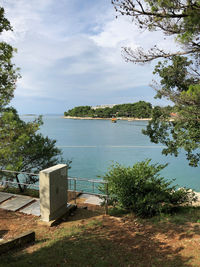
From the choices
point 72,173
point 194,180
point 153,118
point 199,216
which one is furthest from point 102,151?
point 199,216

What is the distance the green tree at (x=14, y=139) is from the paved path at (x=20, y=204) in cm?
150

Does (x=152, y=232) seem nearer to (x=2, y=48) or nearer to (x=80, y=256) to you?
(x=80, y=256)

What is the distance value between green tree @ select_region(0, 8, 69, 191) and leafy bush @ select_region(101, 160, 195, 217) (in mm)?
3631

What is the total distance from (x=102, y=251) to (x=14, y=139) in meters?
5.57

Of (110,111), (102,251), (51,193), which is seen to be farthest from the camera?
(110,111)

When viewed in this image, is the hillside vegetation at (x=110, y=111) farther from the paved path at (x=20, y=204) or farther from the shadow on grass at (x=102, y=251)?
the shadow on grass at (x=102, y=251)

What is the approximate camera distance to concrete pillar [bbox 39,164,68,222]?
4277mm

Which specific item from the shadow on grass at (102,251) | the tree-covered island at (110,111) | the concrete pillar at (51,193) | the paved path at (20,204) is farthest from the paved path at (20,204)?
the tree-covered island at (110,111)

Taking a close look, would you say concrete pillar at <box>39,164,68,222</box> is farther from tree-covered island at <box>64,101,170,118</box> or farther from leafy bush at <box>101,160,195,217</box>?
tree-covered island at <box>64,101,170,118</box>

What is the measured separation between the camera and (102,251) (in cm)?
322

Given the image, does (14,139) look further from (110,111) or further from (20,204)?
(110,111)

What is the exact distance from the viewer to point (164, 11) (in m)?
2.75

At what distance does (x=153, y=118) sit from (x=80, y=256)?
6226mm

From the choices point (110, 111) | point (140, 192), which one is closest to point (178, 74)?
point (140, 192)
